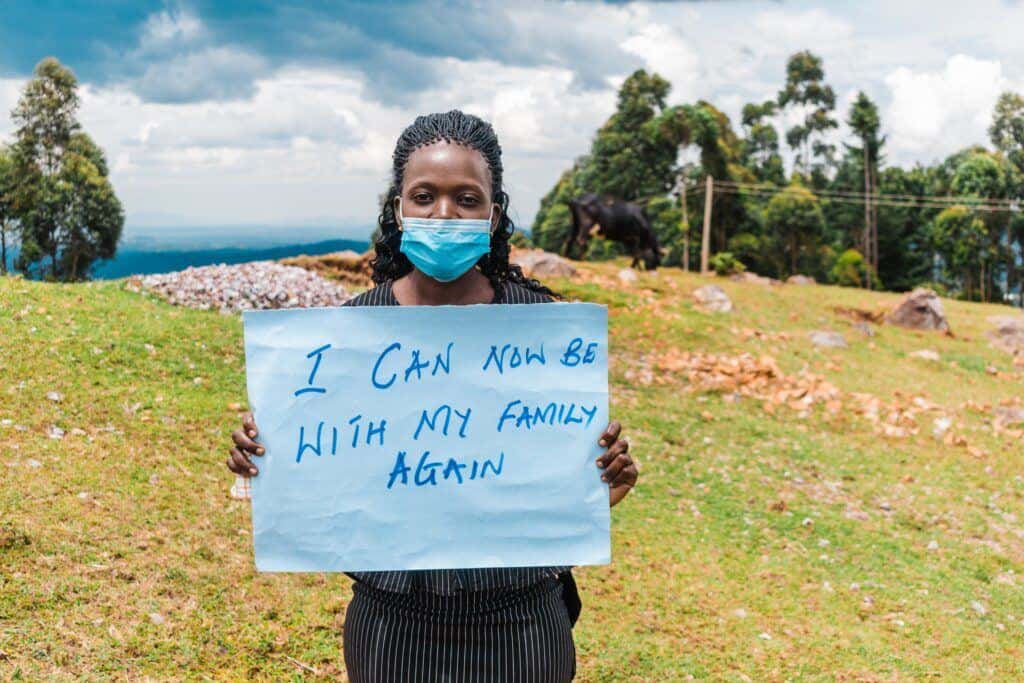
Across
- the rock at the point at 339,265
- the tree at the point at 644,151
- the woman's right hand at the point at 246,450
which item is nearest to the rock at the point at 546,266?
the rock at the point at 339,265

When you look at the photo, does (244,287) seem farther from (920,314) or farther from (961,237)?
(961,237)

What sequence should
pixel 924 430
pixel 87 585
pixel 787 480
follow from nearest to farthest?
pixel 87 585
pixel 787 480
pixel 924 430

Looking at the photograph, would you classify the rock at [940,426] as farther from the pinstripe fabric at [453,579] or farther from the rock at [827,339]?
the pinstripe fabric at [453,579]

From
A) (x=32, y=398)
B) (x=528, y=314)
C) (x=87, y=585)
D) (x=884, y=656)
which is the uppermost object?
(x=528, y=314)

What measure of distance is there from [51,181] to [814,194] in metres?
28.1

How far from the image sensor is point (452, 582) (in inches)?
68.4

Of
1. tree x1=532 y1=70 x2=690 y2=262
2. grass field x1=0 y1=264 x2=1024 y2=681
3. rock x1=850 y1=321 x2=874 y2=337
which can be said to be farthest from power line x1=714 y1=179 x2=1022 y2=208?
grass field x1=0 y1=264 x2=1024 y2=681

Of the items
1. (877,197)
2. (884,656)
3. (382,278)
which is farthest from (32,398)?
(877,197)

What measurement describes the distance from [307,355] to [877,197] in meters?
34.6

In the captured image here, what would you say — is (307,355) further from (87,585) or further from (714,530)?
(714,530)

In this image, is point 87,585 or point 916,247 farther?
point 916,247

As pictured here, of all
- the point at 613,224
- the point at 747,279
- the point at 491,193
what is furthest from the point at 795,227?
the point at 491,193

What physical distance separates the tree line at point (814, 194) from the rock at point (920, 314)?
10.6m

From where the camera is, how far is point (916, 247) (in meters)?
34.2
